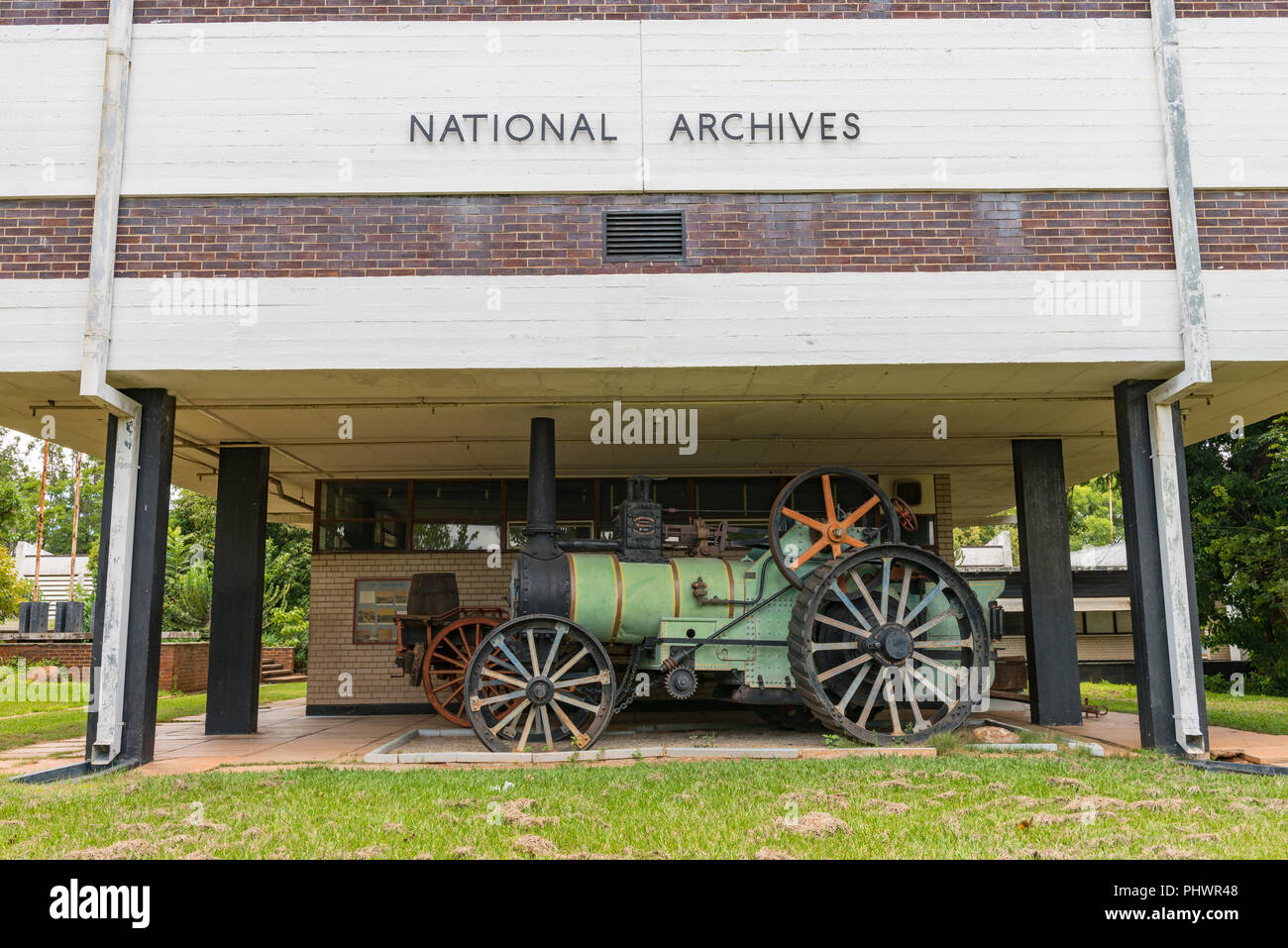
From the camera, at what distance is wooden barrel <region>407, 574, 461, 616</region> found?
1028 cm

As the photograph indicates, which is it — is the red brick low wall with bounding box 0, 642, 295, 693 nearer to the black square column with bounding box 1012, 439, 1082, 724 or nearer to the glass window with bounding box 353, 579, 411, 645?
the glass window with bounding box 353, 579, 411, 645

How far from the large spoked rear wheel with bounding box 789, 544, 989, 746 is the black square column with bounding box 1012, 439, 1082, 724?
6.00 ft

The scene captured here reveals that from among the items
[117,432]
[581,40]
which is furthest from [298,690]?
[581,40]

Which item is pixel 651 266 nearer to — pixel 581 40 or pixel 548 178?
pixel 548 178

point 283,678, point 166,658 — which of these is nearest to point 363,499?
point 166,658

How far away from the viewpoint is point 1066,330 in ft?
25.4

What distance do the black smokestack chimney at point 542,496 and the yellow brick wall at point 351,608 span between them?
13.1 feet

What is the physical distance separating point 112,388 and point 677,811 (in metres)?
5.67

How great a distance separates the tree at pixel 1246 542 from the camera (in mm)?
17016

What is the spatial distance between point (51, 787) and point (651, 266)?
5799 mm

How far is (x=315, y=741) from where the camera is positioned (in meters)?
9.62

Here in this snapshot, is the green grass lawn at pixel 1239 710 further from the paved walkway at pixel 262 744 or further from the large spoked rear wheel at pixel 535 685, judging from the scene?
the paved walkway at pixel 262 744

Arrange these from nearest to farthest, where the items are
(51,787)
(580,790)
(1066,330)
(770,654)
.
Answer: (580,790), (51,787), (1066,330), (770,654)

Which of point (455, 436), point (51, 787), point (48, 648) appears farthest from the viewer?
point (48, 648)
